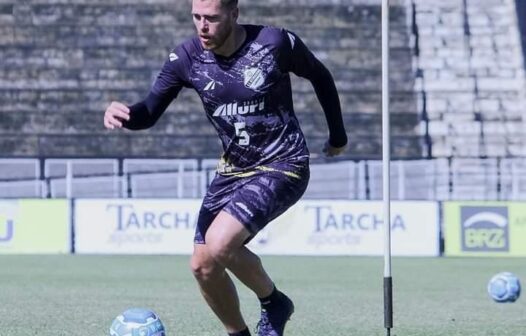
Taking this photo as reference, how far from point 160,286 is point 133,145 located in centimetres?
1376

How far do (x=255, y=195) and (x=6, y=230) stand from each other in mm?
16070

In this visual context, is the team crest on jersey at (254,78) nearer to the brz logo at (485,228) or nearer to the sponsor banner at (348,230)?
the sponsor banner at (348,230)

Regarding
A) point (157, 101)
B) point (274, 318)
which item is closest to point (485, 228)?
point (274, 318)

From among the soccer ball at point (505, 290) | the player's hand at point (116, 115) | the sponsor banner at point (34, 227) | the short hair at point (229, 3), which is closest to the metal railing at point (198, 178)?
the sponsor banner at point (34, 227)

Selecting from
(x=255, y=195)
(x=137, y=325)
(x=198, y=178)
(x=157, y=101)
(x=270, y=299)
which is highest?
(x=157, y=101)

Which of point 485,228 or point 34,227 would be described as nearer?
point 34,227

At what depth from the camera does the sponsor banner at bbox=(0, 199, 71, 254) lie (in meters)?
23.1

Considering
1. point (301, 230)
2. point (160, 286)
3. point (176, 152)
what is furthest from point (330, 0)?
point (160, 286)

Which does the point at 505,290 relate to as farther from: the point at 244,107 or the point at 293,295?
the point at 244,107

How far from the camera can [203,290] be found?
7.98 metres

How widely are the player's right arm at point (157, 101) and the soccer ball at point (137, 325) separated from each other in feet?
3.52

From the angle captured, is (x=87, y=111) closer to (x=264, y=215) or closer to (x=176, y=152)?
(x=176, y=152)

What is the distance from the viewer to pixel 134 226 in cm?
2350

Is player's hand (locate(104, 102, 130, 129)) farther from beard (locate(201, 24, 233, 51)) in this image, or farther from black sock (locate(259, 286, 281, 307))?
black sock (locate(259, 286, 281, 307))
